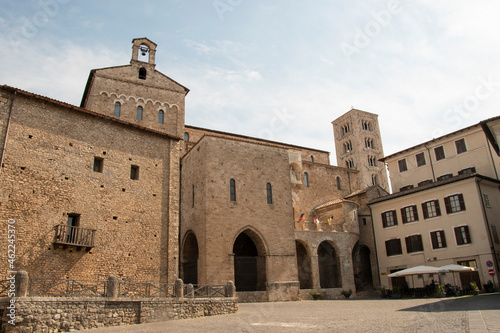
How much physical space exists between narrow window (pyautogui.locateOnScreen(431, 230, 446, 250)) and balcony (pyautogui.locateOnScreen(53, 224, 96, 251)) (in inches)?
987

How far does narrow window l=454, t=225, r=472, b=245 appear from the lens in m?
28.8

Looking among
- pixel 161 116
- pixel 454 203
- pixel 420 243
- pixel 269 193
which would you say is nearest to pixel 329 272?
pixel 420 243

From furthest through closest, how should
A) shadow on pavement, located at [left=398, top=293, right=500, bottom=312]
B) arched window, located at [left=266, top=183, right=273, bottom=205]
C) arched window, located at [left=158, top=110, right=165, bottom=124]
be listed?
arched window, located at [left=158, top=110, right=165, bottom=124] → arched window, located at [left=266, top=183, right=273, bottom=205] → shadow on pavement, located at [left=398, top=293, right=500, bottom=312]

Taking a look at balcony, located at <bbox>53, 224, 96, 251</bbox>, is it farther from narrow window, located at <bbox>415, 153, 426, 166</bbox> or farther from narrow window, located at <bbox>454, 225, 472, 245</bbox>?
A: narrow window, located at <bbox>415, 153, 426, 166</bbox>

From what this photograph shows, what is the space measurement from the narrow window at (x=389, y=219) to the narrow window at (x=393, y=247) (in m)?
1.42

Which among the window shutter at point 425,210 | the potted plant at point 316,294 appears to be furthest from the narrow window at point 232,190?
the window shutter at point 425,210

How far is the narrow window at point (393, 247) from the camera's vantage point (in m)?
33.8

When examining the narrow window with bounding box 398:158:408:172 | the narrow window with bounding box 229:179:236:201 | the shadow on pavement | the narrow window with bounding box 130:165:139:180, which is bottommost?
the shadow on pavement

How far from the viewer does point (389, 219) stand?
3525 cm

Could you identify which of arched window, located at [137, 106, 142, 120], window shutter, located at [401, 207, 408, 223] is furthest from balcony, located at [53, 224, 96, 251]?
window shutter, located at [401, 207, 408, 223]

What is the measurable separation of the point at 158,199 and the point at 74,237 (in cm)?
498

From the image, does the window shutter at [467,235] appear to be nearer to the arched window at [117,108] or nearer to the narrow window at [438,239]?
the narrow window at [438,239]

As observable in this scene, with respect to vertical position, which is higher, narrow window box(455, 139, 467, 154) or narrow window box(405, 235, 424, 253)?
narrow window box(455, 139, 467, 154)

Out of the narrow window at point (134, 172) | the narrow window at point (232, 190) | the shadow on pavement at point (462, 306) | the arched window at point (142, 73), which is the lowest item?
the shadow on pavement at point (462, 306)
